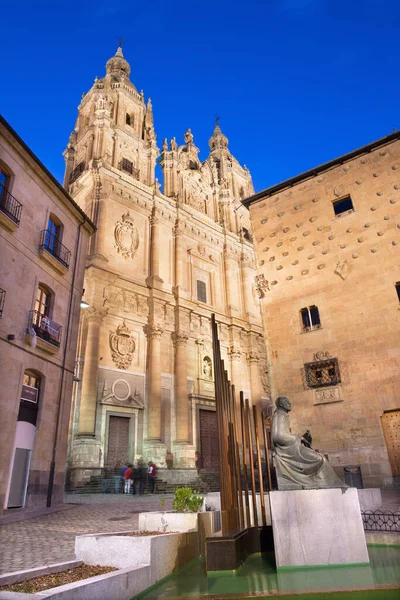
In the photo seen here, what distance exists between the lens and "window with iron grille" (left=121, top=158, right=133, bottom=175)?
33438 millimetres

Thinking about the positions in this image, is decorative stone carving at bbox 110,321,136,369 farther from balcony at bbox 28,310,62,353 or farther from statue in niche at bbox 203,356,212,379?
balcony at bbox 28,310,62,353

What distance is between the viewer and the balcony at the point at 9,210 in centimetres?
1348

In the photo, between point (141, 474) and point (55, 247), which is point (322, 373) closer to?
point (55, 247)

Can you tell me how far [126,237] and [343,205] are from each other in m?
18.1

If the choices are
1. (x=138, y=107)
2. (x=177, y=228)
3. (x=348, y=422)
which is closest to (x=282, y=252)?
(x=348, y=422)

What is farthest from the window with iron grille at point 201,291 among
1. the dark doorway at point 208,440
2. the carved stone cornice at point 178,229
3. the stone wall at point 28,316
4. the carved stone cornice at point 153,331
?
the stone wall at point 28,316

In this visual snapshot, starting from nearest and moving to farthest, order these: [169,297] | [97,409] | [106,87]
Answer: [97,409]
[169,297]
[106,87]

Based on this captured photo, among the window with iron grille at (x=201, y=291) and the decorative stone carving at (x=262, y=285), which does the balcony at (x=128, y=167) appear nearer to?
the window with iron grille at (x=201, y=291)

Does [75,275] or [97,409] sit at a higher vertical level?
[75,275]

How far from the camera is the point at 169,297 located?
30344 mm

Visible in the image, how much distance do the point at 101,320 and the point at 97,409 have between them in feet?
17.3

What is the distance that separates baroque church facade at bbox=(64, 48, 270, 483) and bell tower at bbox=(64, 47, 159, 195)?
0.12 meters

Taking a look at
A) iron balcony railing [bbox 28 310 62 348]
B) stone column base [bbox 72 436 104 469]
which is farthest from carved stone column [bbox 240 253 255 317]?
iron balcony railing [bbox 28 310 62 348]

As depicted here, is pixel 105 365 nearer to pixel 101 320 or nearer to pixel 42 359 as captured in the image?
pixel 101 320
